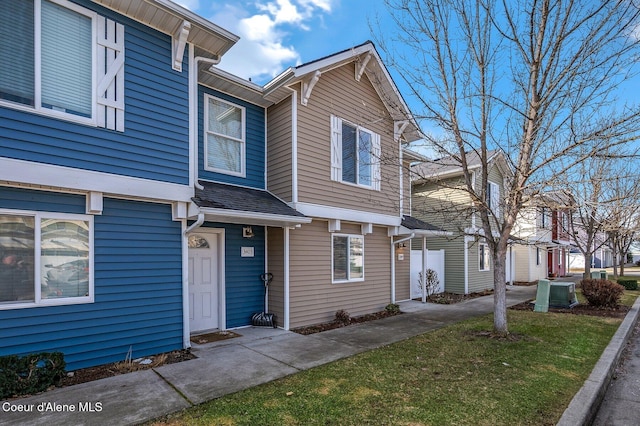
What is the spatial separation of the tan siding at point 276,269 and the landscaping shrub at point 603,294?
10293mm

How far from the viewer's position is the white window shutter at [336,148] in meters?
9.37

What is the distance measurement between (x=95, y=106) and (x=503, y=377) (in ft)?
24.9

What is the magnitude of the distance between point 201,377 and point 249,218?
117 inches

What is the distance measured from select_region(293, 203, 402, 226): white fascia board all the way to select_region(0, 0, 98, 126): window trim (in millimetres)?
4431

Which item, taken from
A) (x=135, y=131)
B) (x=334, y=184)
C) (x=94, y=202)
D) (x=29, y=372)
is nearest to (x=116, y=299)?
(x=29, y=372)

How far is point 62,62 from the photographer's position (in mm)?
5395

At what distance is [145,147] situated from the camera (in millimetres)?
6121

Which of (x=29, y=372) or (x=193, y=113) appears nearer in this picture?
(x=29, y=372)

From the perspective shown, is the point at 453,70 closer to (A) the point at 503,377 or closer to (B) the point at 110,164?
(A) the point at 503,377

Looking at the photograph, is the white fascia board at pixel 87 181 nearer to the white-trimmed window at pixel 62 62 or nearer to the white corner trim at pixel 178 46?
the white-trimmed window at pixel 62 62

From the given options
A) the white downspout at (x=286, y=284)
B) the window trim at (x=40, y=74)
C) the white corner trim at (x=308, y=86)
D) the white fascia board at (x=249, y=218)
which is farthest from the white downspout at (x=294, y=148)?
the window trim at (x=40, y=74)

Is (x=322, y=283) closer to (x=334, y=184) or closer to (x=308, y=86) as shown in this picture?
(x=334, y=184)

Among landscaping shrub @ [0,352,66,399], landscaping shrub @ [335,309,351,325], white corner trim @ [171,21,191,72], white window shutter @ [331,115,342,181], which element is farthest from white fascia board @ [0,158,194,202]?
landscaping shrub @ [335,309,351,325]

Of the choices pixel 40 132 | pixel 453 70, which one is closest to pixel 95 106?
pixel 40 132
